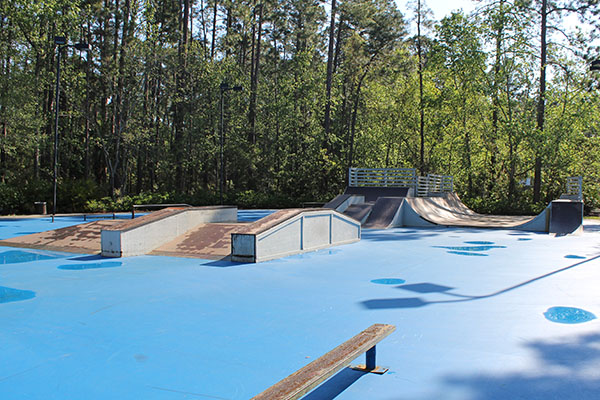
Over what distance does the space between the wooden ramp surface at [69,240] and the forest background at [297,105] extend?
14.1m

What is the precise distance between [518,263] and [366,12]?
25.6 meters

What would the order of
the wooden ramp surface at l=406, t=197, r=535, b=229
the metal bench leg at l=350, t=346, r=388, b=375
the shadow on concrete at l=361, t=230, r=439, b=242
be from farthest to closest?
the wooden ramp surface at l=406, t=197, r=535, b=229 → the shadow on concrete at l=361, t=230, r=439, b=242 → the metal bench leg at l=350, t=346, r=388, b=375

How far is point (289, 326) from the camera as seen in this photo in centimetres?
559

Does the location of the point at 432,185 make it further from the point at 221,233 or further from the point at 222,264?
the point at 222,264

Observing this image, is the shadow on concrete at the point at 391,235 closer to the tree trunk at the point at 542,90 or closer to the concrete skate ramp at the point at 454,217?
the concrete skate ramp at the point at 454,217

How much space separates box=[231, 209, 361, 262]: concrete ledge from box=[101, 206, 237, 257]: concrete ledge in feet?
8.68

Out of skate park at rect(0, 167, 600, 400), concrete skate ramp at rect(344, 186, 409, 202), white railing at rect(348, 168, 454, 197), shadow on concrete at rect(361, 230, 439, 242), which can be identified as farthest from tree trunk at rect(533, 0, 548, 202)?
skate park at rect(0, 167, 600, 400)

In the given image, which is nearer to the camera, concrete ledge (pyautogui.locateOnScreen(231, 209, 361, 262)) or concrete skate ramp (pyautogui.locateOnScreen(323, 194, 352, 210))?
concrete ledge (pyautogui.locateOnScreen(231, 209, 361, 262))

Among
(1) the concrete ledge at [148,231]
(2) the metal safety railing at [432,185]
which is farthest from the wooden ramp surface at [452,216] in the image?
(1) the concrete ledge at [148,231]

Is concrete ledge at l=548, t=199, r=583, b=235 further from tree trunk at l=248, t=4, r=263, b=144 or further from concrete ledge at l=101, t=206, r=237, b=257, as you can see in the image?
tree trunk at l=248, t=4, r=263, b=144

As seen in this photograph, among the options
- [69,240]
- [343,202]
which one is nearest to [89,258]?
[69,240]

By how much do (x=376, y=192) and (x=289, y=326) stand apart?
1986 centimetres

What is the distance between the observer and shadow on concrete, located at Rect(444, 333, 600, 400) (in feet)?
12.0

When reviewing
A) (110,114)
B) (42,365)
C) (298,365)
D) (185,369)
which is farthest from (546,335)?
(110,114)
